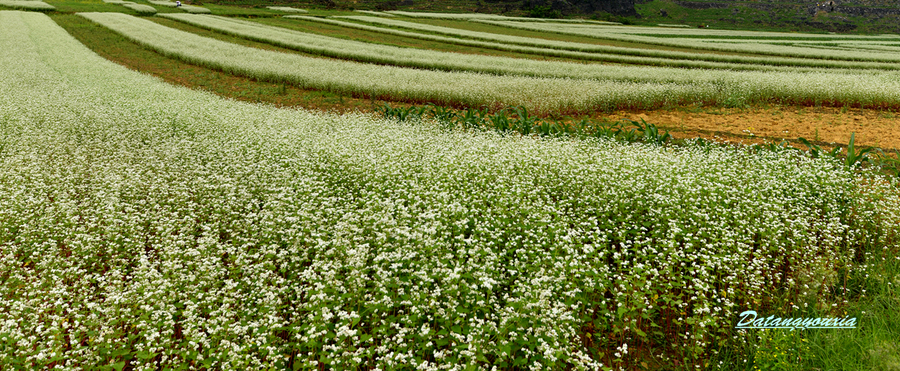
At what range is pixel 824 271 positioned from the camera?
4.90 m

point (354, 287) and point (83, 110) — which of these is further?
point (83, 110)

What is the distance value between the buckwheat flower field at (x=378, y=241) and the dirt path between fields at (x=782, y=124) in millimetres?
4456

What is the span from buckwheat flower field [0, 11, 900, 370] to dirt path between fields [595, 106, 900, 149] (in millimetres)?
4456

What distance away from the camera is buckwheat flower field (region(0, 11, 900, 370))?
374 cm

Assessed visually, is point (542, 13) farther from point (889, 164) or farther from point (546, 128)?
point (889, 164)

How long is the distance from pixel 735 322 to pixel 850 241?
9.75 ft

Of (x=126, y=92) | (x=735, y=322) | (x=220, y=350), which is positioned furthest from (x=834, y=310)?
(x=126, y=92)

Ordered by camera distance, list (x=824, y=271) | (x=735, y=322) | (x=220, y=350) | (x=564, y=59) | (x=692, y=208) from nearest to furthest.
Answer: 1. (x=220, y=350)
2. (x=735, y=322)
3. (x=824, y=271)
4. (x=692, y=208)
5. (x=564, y=59)

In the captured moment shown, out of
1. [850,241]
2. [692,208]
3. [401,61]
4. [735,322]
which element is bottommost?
[735,322]

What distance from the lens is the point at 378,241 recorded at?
4781 mm

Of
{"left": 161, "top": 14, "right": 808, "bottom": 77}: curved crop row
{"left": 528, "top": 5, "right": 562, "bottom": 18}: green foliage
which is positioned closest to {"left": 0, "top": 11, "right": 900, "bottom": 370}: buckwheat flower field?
{"left": 161, "top": 14, "right": 808, "bottom": 77}: curved crop row

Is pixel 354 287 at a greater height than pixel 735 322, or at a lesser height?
greater

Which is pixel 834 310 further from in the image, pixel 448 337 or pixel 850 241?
pixel 448 337

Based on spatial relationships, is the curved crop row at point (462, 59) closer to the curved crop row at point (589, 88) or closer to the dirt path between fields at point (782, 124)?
the curved crop row at point (589, 88)
